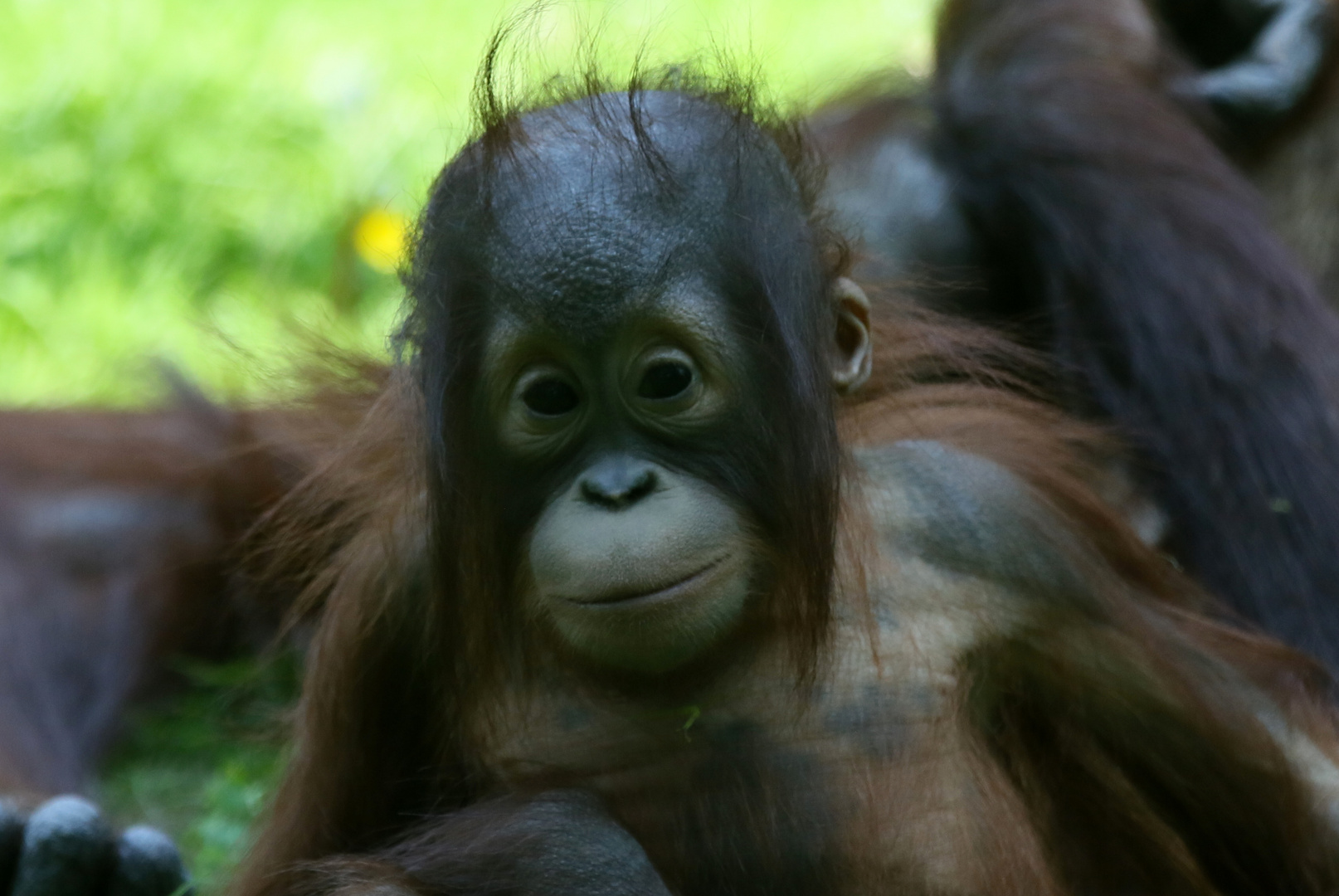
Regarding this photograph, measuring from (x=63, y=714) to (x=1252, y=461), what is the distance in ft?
6.96

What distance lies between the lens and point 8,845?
2449 mm

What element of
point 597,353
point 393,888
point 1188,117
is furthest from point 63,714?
point 1188,117

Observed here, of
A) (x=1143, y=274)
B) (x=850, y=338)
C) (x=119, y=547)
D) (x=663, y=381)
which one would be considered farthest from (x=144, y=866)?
(x=1143, y=274)

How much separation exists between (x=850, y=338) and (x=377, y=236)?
8.53 ft

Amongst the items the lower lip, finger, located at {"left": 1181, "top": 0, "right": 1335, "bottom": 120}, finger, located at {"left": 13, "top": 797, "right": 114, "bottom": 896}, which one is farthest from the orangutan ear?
finger, located at {"left": 1181, "top": 0, "right": 1335, "bottom": 120}

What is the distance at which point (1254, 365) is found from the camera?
10.1 feet

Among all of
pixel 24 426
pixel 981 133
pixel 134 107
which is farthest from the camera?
pixel 134 107

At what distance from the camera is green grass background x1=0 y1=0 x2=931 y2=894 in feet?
14.2

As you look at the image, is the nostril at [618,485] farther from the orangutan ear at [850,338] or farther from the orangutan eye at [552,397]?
the orangutan ear at [850,338]

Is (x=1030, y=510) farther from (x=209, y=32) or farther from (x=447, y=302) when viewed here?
(x=209, y=32)

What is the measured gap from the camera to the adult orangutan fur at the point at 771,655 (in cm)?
206

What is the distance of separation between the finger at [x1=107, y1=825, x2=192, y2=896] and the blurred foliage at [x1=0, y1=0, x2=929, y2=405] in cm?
167

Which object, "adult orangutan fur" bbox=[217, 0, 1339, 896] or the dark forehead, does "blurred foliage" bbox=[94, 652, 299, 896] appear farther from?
the dark forehead

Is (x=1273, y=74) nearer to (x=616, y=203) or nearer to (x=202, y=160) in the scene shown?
(x=616, y=203)
